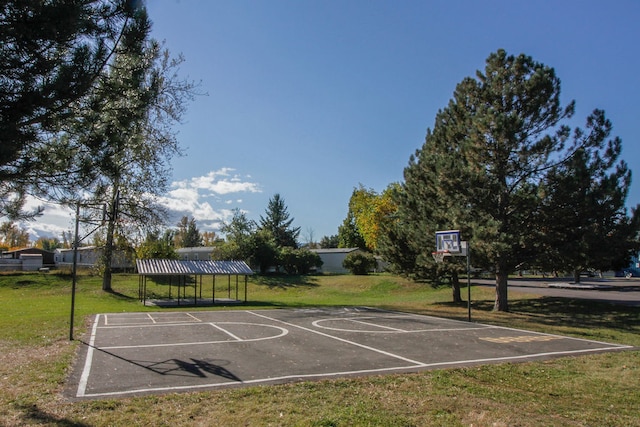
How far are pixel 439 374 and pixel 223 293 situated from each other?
A: 101 feet

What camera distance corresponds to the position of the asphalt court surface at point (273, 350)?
7.80m

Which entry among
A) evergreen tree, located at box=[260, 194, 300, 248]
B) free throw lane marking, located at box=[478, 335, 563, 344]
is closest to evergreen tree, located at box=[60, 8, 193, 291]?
free throw lane marking, located at box=[478, 335, 563, 344]

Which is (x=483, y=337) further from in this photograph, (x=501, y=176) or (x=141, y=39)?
(x=141, y=39)

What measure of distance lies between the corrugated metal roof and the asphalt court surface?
670cm

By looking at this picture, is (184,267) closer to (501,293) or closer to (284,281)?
(501,293)

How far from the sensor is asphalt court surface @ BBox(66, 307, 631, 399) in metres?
7.80

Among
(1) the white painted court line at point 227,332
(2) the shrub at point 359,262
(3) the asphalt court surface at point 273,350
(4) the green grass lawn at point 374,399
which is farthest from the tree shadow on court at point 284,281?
(4) the green grass lawn at point 374,399

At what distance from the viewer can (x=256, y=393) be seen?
6.79 m

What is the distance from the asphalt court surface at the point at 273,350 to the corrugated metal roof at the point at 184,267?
670 cm

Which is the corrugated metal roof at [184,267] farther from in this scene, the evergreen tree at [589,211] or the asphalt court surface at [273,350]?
the evergreen tree at [589,211]

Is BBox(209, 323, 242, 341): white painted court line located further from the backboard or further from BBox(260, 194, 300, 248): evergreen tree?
BBox(260, 194, 300, 248): evergreen tree

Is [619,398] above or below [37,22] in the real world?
below

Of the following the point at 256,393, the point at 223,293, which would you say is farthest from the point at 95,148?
the point at 223,293

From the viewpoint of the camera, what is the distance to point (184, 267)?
82.1 feet
